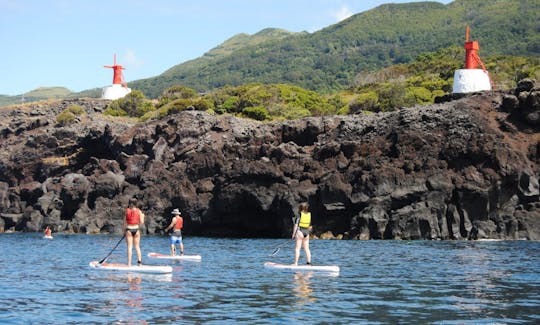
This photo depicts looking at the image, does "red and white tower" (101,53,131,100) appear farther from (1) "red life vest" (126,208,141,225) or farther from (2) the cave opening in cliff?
(1) "red life vest" (126,208,141,225)

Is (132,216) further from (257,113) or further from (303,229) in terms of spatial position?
(257,113)

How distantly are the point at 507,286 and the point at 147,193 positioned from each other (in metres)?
58.4

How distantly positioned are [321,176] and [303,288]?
157ft

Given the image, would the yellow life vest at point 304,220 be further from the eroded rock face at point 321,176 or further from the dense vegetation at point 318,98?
the dense vegetation at point 318,98

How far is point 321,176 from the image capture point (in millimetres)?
73438

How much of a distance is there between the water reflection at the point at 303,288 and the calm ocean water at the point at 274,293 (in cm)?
4

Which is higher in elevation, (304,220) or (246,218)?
(246,218)

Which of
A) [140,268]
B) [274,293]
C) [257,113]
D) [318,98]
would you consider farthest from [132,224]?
[318,98]

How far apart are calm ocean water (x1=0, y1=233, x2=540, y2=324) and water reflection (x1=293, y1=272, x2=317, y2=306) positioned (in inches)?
1.4

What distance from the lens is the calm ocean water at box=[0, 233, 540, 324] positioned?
63.6 ft

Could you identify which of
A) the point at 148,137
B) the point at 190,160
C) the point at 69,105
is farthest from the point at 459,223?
the point at 69,105

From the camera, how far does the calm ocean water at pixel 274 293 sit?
19375mm

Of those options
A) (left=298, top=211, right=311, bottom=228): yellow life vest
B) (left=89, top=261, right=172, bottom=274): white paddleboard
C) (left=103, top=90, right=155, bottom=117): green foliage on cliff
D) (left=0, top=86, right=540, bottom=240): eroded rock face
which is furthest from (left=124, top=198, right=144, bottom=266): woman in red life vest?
(left=103, top=90, right=155, bottom=117): green foliage on cliff

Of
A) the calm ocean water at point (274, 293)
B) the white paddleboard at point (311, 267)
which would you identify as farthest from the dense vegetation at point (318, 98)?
the white paddleboard at point (311, 267)
